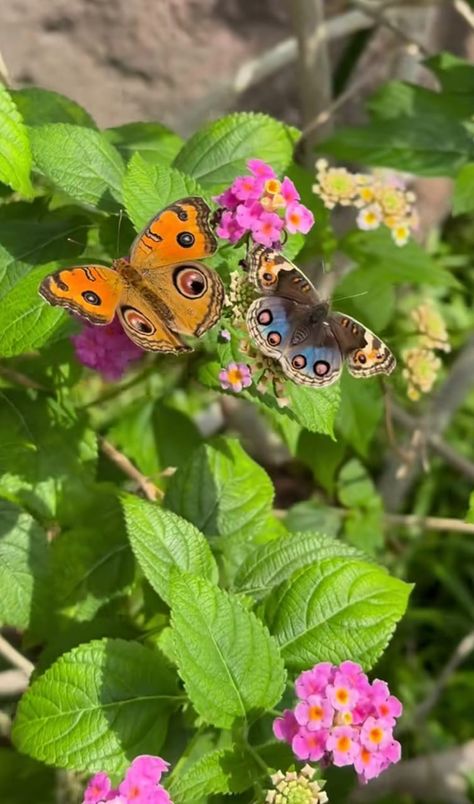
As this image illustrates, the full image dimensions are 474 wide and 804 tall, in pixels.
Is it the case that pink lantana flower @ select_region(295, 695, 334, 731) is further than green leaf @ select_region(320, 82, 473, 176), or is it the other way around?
green leaf @ select_region(320, 82, 473, 176)

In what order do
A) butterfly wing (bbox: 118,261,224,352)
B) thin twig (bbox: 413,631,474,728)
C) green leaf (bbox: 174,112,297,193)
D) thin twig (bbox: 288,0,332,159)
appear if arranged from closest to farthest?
butterfly wing (bbox: 118,261,224,352) < green leaf (bbox: 174,112,297,193) < thin twig (bbox: 288,0,332,159) < thin twig (bbox: 413,631,474,728)

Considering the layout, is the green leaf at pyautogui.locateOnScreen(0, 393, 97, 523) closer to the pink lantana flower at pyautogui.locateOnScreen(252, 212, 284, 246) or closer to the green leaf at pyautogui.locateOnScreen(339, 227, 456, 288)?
the pink lantana flower at pyautogui.locateOnScreen(252, 212, 284, 246)

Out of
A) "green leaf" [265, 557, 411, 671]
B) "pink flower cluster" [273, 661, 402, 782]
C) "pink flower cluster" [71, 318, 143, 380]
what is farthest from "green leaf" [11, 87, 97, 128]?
"pink flower cluster" [273, 661, 402, 782]

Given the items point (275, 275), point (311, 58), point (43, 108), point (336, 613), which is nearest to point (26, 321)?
point (275, 275)

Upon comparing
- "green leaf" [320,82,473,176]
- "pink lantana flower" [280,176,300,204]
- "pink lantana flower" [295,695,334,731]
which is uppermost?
"green leaf" [320,82,473,176]

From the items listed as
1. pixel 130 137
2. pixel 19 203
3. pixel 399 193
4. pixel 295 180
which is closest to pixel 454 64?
pixel 399 193

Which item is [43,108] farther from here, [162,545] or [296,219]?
[162,545]

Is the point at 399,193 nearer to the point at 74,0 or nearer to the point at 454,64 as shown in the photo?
the point at 454,64
